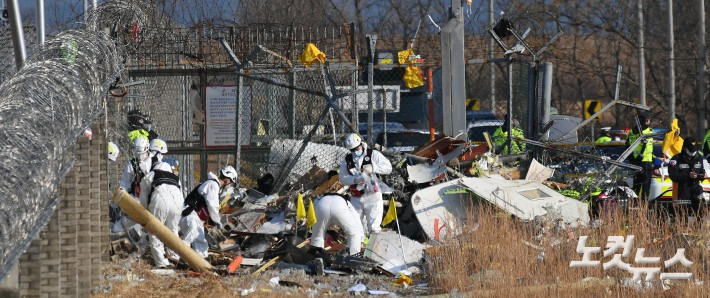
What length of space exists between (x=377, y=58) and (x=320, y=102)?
239 cm

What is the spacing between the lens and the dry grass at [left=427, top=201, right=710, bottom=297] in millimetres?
9969

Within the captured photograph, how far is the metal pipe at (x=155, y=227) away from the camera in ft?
35.9

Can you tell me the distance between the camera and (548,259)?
10.5m

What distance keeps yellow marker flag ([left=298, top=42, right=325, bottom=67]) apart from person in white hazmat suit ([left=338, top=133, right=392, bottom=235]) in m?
1.56

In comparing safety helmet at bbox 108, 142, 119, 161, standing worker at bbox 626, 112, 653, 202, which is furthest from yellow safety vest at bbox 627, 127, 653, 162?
safety helmet at bbox 108, 142, 119, 161

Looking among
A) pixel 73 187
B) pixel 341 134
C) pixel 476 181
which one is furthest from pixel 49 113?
pixel 341 134

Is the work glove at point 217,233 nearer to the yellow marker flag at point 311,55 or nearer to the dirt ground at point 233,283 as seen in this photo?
the dirt ground at point 233,283

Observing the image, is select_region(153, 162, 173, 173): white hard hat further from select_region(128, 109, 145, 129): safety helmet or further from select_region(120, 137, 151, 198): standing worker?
select_region(128, 109, 145, 129): safety helmet

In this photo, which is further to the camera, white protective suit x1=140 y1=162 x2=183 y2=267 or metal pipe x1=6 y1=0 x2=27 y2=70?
white protective suit x1=140 y1=162 x2=183 y2=267

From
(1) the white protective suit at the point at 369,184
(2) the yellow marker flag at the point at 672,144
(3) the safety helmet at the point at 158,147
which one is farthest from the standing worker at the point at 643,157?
(3) the safety helmet at the point at 158,147

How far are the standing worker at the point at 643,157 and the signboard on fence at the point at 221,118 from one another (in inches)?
229

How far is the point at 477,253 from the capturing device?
1085 centimetres

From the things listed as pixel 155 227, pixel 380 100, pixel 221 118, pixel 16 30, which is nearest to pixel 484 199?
pixel 380 100

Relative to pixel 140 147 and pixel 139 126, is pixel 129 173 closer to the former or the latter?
pixel 140 147
